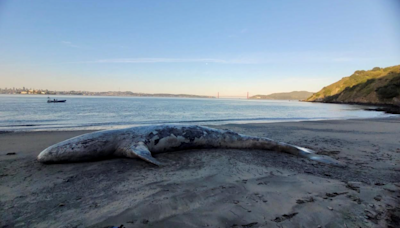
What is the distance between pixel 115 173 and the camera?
175 inches

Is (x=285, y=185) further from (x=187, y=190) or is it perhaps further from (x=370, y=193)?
(x=187, y=190)

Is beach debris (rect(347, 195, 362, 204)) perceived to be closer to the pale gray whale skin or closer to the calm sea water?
the pale gray whale skin

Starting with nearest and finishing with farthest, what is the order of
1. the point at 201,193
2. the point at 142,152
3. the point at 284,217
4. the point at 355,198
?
1. the point at 284,217
2. the point at 355,198
3. the point at 201,193
4. the point at 142,152

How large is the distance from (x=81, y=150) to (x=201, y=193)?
3.77 m

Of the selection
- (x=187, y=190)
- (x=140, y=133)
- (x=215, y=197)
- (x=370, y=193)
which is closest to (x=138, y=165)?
(x=140, y=133)

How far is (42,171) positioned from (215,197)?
13.1ft

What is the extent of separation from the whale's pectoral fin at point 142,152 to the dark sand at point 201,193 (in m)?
0.16

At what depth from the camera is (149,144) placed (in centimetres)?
608

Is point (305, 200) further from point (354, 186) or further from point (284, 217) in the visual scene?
point (354, 186)

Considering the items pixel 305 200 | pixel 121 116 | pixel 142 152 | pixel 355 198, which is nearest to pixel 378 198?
pixel 355 198

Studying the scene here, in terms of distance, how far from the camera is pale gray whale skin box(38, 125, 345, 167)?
534cm

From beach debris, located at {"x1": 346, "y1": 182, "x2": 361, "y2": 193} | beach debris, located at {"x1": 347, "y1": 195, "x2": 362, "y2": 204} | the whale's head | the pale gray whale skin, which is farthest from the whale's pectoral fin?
beach debris, located at {"x1": 346, "y1": 182, "x2": 361, "y2": 193}

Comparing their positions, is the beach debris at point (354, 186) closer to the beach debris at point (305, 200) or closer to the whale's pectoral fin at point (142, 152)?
the beach debris at point (305, 200)

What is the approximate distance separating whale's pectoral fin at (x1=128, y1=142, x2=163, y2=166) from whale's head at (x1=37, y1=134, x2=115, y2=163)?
0.68 metres
